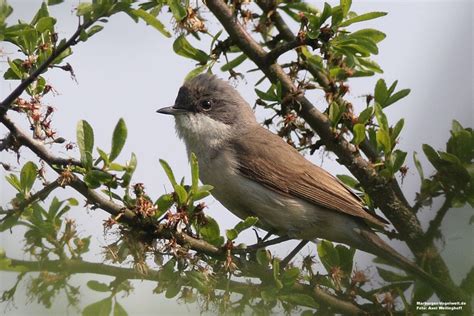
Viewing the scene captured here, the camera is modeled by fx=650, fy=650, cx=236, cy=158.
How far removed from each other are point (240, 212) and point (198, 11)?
152 cm

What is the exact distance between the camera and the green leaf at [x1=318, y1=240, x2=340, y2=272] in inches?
120

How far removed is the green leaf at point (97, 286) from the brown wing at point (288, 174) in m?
2.22

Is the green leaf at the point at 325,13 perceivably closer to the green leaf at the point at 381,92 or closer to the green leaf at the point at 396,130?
the green leaf at the point at 381,92

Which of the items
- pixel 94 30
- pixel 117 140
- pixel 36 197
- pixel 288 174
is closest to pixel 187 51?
pixel 94 30

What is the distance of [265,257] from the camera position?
9.55 ft

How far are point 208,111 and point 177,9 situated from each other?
6.55ft

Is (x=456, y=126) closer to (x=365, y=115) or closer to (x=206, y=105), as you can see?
(x=365, y=115)

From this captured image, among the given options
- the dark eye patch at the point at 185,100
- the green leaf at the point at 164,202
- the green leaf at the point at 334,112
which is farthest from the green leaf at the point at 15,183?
the dark eye patch at the point at 185,100

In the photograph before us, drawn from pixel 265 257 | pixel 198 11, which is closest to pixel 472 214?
pixel 265 257

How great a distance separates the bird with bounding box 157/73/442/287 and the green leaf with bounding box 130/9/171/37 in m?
1.42

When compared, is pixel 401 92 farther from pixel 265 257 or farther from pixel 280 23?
pixel 265 257

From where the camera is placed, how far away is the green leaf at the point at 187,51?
323 centimetres

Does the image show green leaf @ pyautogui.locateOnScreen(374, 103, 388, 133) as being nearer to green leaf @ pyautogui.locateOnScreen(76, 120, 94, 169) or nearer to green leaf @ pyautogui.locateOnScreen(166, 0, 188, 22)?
green leaf @ pyautogui.locateOnScreen(166, 0, 188, 22)

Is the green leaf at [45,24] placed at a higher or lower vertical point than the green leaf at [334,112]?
higher
